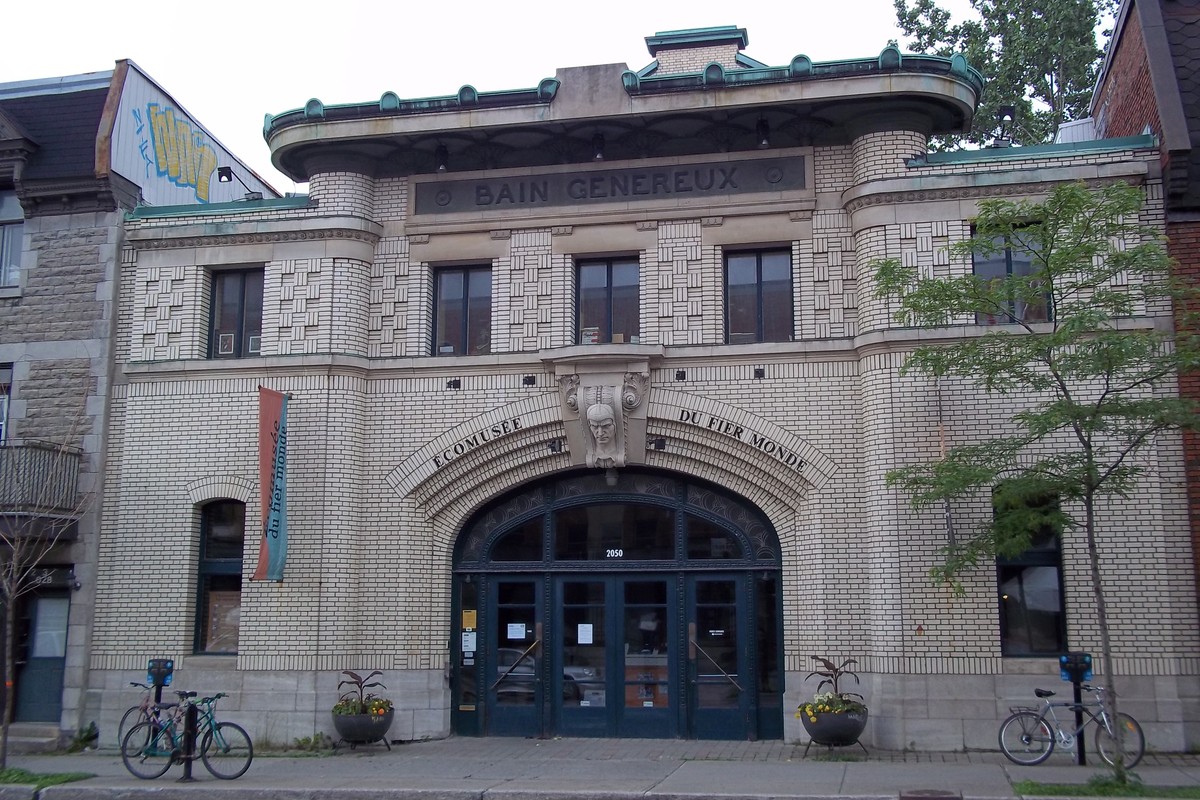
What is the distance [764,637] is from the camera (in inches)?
669

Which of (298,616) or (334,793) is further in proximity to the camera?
(298,616)

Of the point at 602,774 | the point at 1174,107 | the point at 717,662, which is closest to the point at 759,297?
the point at 717,662

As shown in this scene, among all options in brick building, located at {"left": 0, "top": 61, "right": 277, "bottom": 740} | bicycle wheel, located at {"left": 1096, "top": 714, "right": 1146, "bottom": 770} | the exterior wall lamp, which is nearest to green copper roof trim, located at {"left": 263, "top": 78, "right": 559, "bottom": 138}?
brick building, located at {"left": 0, "top": 61, "right": 277, "bottom": 740}

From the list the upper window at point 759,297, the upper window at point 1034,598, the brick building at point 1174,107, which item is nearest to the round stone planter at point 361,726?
the upper window at point 759,297

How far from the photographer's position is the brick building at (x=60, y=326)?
58.2 feet

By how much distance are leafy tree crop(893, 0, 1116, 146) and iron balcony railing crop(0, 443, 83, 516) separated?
78.0 ft

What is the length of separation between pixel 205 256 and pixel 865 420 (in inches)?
414

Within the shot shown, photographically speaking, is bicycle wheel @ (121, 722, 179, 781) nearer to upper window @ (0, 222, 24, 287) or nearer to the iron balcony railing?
the iron balcony railing

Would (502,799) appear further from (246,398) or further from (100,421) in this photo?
(100,421)

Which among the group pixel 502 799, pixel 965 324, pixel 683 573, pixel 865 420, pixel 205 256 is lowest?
pixel 502 799

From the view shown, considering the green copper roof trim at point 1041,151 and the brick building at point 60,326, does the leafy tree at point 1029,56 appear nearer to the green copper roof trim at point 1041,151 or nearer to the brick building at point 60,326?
the green copper roof trim at point 1041,151

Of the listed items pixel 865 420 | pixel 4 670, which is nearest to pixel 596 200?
pixel 865 420

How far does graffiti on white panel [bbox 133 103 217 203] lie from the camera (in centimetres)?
2041

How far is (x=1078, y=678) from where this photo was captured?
46.0 feet
